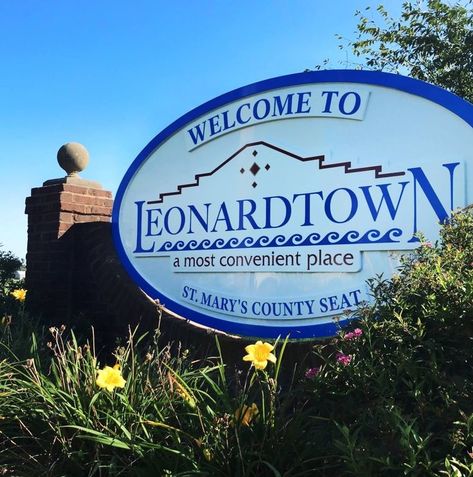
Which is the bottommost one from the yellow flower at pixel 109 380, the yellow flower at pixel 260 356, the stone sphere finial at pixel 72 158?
the yellow flower at pixel 109 380

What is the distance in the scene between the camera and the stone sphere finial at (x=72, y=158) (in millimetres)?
5801

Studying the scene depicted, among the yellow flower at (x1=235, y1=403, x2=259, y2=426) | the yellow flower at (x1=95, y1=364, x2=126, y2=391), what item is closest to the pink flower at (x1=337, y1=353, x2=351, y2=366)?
the yellow flower at (x1=235, y1=403, x2=259, y2=426)

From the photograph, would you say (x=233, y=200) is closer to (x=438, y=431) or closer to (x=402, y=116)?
(x=402, y=116)

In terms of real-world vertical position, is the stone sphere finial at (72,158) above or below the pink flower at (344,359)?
above

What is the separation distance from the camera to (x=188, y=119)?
4.62 meters

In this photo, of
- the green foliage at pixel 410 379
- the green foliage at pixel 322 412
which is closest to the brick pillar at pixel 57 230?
the green foliage at pixel 322 412

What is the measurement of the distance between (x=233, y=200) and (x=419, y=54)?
5.40 m

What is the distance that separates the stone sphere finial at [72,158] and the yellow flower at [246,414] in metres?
3.86

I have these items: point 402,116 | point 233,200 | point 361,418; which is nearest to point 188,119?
point 233,200

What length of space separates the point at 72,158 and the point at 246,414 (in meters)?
3.90

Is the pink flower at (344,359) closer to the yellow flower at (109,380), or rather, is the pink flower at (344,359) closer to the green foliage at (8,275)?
the yellow flower at (109,380)

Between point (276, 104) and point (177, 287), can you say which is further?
point (177, 287)

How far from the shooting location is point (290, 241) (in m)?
4.04

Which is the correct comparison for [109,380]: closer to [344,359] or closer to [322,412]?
[322,412]
